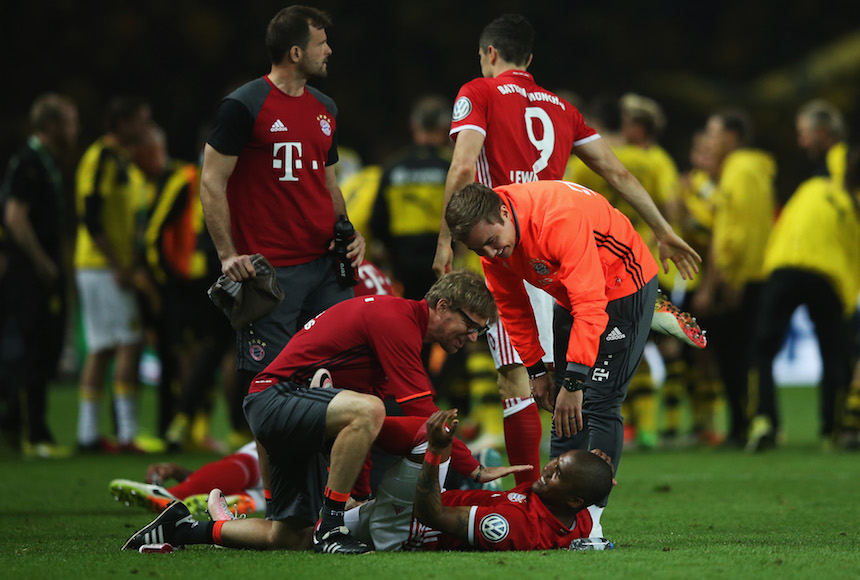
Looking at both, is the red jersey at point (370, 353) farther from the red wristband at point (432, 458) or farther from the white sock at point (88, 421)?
the white sock at point (88, 421)

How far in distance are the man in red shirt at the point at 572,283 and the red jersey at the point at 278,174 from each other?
87 centimetres

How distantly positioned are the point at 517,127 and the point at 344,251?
96 cm

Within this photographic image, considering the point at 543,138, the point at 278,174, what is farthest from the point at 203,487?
the point at 543,138

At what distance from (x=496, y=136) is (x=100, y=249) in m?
4.23

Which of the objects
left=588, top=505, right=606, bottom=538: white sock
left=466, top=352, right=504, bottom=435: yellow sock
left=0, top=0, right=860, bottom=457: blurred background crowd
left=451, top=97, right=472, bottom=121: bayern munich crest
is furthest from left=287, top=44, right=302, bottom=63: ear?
left=466, top=352, right=504, bottom=435: yellow sock

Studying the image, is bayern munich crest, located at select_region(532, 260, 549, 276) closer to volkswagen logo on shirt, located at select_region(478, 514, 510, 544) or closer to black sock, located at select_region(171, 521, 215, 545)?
volkswagen logo on shirt, located at select_region(478, 514, 510, 544)

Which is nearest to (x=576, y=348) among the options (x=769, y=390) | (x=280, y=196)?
(x=280, y=196)

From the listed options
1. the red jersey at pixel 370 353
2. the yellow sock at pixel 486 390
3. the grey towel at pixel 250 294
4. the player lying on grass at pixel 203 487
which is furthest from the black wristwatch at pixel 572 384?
the yellow sock at pixel 486 390

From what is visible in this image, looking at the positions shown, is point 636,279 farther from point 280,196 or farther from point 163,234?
point 163,234

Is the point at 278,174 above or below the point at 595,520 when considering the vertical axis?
above

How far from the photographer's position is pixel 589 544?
4.32 meters

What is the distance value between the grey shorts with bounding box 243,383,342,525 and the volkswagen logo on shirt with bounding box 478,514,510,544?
64cm

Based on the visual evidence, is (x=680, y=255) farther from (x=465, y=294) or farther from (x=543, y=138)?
(x=465, y=294)

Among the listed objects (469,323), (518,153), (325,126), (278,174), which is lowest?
(469,323)
